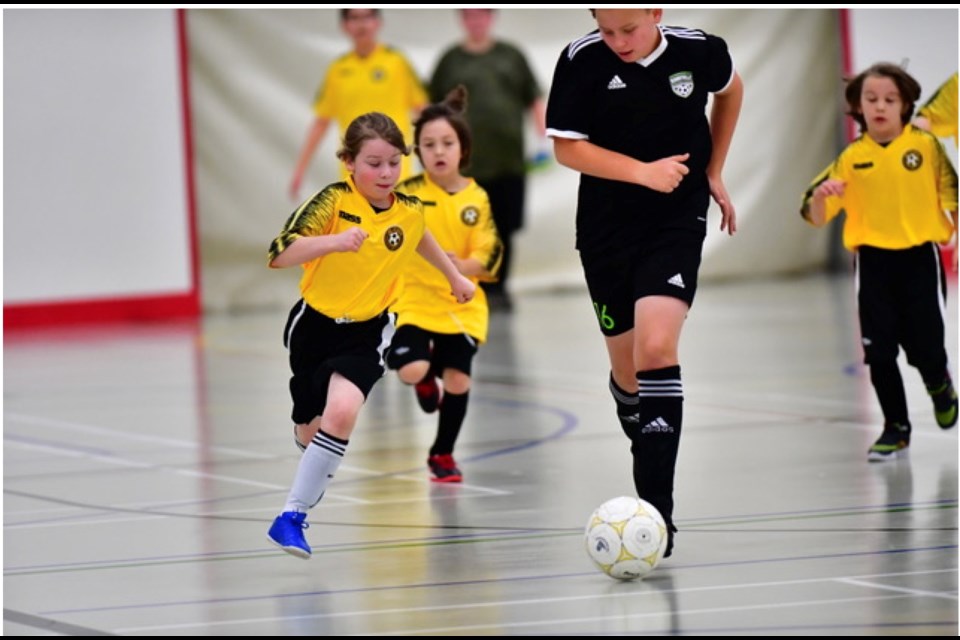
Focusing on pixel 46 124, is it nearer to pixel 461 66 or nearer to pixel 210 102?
pixel 210 102

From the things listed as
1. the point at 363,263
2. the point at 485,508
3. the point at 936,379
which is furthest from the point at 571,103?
the point at 936,379

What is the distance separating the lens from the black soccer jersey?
236 inches

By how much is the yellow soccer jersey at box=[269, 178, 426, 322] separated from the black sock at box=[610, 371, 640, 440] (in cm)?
89

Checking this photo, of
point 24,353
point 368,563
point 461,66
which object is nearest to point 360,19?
point 461,66

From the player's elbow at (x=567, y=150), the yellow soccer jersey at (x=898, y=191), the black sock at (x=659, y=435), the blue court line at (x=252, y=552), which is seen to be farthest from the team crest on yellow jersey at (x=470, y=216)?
the black sock at (x=659, y=435)

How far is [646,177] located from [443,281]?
2.35 meters

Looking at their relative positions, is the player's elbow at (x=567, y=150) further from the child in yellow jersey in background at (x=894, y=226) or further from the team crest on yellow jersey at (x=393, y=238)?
the child in yellow jersey in background at (x=894, y=226)

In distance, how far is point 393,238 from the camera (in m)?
6.42

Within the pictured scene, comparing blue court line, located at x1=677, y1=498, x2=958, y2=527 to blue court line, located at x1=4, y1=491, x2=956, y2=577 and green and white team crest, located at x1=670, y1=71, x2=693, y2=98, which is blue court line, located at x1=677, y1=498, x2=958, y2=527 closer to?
blue court line, located at x1=4, y1=491, x2=956, y2=577

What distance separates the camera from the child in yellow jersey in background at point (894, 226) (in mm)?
7984

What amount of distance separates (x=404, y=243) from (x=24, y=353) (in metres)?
8.56

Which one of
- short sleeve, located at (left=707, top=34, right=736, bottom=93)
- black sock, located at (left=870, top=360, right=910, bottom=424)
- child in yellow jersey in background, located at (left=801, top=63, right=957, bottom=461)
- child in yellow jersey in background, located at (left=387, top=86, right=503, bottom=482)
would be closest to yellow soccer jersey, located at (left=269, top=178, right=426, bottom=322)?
short sleeve, located at (left=707, top=34, right=736, bottom=93)

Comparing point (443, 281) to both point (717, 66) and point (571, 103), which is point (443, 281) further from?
point (717, 66)

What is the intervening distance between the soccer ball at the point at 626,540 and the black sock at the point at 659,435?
10.3 inches
